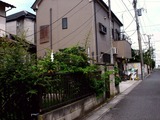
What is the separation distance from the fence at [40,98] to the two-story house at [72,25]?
11.4 metres

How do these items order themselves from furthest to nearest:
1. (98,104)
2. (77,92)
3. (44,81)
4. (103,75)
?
(103,75), (98,104), (77,92), (44,81)

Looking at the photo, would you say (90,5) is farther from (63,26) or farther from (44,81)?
(44,81)

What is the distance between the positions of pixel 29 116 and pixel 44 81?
857mm

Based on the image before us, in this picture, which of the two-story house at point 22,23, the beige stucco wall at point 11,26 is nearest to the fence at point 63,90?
the two-story house at point 22,23

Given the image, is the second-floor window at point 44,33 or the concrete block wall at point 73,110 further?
the second-floor window at point 44,33

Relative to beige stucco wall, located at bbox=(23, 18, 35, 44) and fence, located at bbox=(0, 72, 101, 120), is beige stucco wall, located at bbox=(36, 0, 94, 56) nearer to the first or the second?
beige stucco wall, located at bbox=(23, 18, 35, 44)

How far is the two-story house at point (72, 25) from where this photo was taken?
64.8ft

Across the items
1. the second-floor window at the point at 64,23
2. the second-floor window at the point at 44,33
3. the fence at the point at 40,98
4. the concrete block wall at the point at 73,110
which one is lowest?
the concrete block wall at the point at 73,110

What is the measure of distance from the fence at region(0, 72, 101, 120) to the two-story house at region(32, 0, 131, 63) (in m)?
11.4

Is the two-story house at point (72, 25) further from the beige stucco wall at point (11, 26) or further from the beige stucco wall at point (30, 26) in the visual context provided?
the beige stucco wall at point (11, 26)

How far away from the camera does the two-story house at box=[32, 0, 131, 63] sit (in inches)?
778

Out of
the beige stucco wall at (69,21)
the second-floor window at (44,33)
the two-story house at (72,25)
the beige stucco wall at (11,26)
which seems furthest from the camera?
the beige stucco wall at (11,26)

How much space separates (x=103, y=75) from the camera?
36.9ft

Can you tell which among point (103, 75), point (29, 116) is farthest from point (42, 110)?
point (103, 75)
